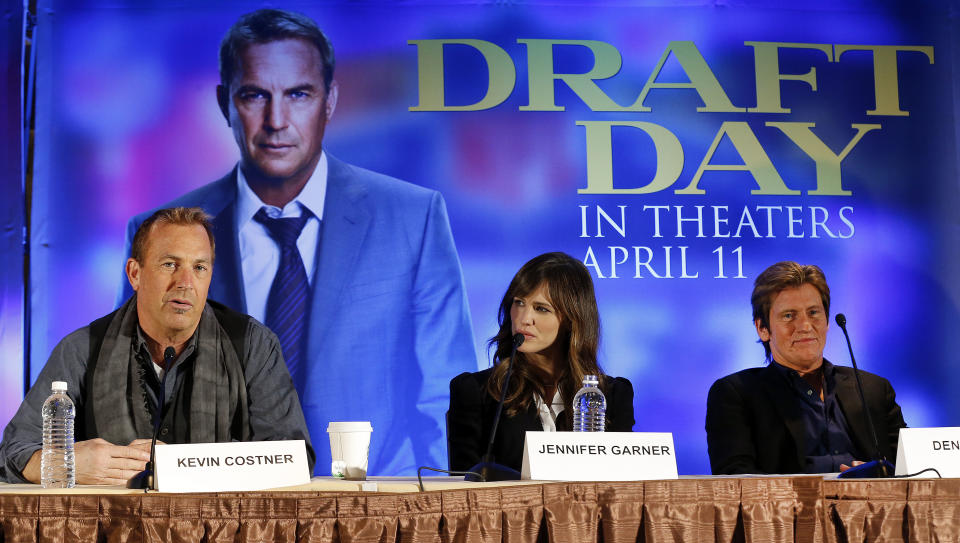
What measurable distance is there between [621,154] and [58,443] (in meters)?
2.73

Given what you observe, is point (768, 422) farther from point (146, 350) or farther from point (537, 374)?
point (146, 350)

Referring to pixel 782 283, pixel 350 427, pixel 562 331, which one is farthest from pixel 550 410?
pixel 782 283

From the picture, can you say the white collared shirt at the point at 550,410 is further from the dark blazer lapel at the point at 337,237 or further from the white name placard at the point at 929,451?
the dark blazer lapel at the point at 337,237

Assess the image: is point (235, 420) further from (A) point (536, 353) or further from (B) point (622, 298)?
(B) point (622, 298)

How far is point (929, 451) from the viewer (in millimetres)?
2309

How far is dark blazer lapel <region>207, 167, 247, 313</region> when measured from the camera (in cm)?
420

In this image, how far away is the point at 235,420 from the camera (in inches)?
121

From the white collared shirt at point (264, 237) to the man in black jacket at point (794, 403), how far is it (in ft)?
6.18

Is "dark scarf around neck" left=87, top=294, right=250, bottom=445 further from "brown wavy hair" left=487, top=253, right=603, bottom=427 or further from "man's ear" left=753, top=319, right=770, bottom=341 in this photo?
"man's ear" left=753, top=319, right=770, bottom=341

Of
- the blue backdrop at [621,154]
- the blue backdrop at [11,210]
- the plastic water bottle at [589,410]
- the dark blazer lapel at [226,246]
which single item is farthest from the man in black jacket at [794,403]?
the blue backdrop at [11,210]

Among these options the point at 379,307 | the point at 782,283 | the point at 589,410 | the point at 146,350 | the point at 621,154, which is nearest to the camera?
the point at 589,410

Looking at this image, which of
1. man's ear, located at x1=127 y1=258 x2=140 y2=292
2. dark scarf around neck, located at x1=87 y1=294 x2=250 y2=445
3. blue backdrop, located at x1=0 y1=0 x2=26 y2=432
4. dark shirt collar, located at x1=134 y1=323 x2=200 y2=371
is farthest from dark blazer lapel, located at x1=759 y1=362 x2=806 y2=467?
blue backdrop, located at x1=0 y1=0 x2=26 y2=432

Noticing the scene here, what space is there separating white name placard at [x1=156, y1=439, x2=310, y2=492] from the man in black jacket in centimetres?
152

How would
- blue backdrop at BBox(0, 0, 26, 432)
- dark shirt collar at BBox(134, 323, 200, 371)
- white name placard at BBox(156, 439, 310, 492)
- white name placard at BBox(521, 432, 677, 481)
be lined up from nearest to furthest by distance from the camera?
white name placard at BBox(156, 439, 310, 492) → white name placard at BBox(521, 432, 677, 481) → dark shirt collar at BBox(134, 323, 200, 371) → blue backdrop at BBox(0, 0, 26, 432)
